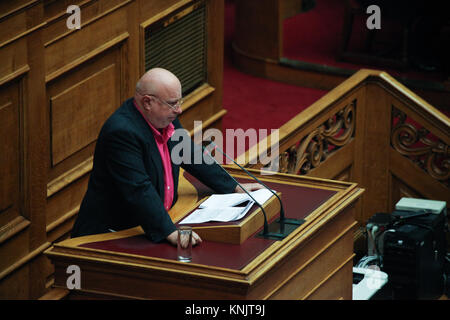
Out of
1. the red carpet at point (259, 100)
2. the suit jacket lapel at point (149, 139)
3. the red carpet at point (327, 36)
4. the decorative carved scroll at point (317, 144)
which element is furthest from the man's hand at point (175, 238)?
the red carpet at point (327, 36)

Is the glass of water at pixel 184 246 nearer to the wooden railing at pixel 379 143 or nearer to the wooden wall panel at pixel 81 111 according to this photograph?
the wooden wall panel at pixel 81 111

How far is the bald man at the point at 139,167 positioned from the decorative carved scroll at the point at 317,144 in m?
A: 2.06

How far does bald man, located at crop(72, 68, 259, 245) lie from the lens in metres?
3.59

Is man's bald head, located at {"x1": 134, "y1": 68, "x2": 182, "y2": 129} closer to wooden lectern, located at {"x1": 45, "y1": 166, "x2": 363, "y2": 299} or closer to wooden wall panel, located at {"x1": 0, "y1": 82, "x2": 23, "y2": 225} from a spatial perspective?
Answer: wooden lectern, located at {"x1": 45, "y1": 166, "x2": 363, "y2": 299}

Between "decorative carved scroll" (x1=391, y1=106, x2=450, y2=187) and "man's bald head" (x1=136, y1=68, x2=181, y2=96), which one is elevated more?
"man's bald head" (x1=136, y1=68, x2=181, y2=96)

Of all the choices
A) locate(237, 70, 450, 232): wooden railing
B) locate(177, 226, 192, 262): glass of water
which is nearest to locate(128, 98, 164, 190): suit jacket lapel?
locate(177, 226, 192, 262): glass of water

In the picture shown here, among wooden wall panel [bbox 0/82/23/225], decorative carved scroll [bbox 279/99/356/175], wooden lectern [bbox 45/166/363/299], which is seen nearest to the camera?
wooden lectern [bbox 45/166/363/299]

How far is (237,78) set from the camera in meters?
8.94

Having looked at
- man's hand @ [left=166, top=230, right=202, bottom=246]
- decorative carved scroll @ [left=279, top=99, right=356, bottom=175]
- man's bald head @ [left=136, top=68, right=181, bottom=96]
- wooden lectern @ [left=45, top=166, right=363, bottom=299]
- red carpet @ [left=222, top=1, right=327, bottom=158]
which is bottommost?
red carpet @ [left=222, top=1, right=327, bottom=158]

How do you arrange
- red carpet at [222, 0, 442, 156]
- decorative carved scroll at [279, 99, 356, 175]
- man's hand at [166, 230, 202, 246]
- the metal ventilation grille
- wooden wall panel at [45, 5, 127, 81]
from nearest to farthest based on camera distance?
man's hand at [166, 230, 202, 246], wooden wall panel at [45, 5, 127, 81], decorative carved scroll at [279, 99, 356, 175], the metal ventilation grille, red carpet at [222, 0, 442, 156]

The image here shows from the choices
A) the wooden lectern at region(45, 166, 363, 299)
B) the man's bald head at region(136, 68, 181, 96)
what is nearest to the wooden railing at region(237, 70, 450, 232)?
the wooden lectern at region(45, 166, 363, 299)

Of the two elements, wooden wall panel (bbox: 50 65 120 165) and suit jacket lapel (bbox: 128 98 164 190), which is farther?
wooden wall panel (bbox: 50 65 120 165)
